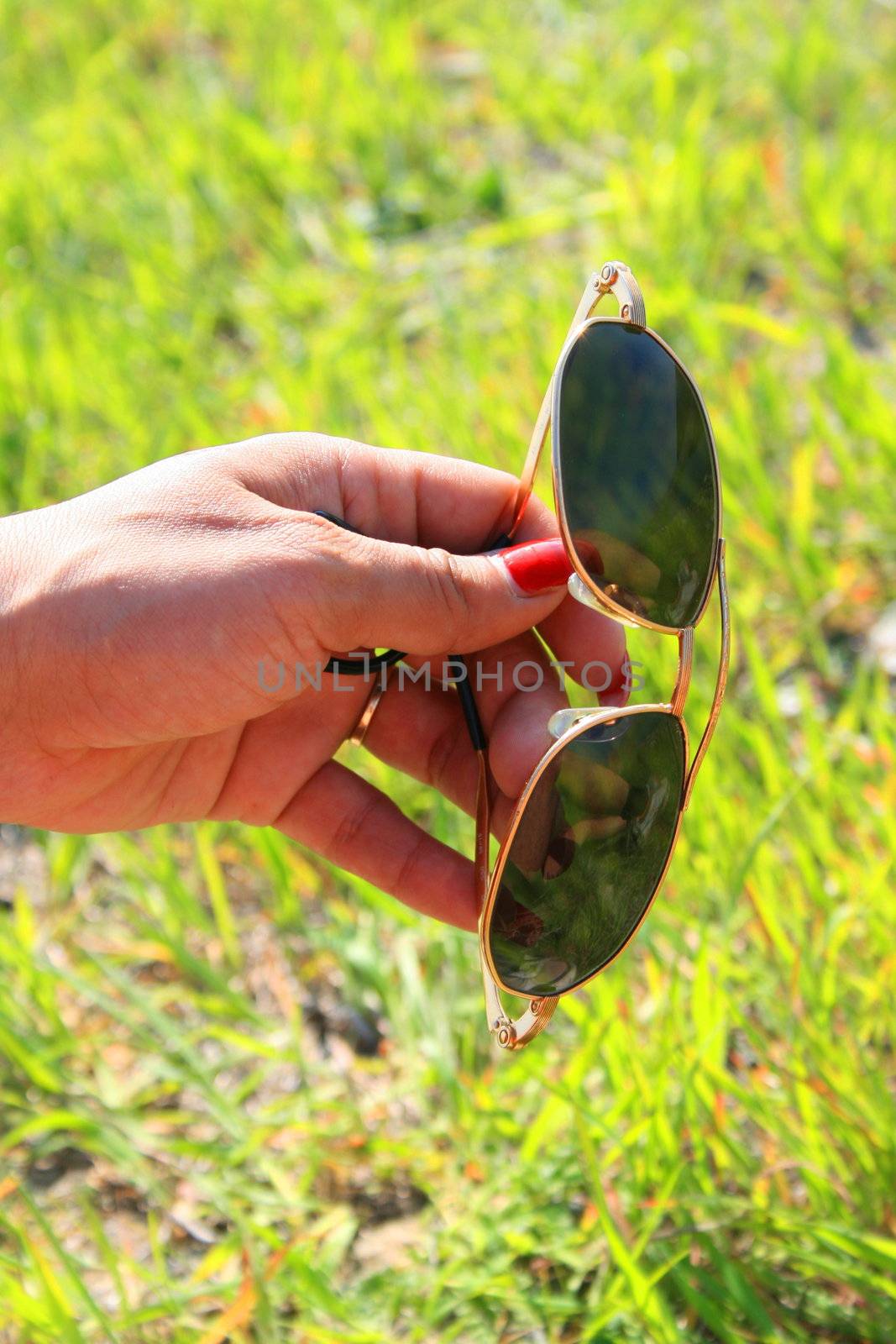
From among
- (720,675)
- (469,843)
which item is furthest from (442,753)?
(720,675)

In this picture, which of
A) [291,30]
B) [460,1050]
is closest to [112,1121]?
[460,1050]

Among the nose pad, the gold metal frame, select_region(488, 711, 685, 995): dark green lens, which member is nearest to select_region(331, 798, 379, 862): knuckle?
the gold metal frame

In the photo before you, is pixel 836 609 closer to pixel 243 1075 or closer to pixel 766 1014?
pixel 766 1014

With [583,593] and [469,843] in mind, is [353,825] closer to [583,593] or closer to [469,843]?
[469,843]

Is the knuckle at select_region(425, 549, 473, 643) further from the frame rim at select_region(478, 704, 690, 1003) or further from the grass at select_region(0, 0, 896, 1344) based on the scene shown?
the grass at select_region(0, 0, 896, 1344)

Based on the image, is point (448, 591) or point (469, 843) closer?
point (448, 591)
